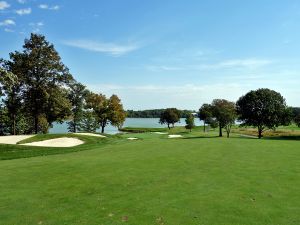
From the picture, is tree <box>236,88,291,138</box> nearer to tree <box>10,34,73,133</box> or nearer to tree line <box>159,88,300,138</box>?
tree line <box>159,88,300,138</box>

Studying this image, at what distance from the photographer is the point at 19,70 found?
165ft

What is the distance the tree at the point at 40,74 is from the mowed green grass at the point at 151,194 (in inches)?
1274

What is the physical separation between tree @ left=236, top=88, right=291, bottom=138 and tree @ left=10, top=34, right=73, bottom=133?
42937 millimetres

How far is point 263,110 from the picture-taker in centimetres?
7356

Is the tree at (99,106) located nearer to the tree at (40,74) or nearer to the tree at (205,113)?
the tree at (205,113)

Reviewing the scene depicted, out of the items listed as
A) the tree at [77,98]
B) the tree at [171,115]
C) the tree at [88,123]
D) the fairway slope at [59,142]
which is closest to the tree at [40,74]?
the fairway slope at [59,142]

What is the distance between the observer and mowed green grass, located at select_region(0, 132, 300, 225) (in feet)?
33.5

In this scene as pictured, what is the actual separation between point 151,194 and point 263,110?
65982mm

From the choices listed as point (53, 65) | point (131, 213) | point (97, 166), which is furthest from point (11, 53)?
point (131, 213)

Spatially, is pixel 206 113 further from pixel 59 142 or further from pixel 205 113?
pixel 59 142

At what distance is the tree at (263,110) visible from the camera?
72.8 meters

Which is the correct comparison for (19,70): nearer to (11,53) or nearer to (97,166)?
(11,53)

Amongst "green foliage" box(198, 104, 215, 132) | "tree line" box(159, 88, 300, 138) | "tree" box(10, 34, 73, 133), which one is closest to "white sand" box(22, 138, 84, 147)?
"tree" box(10, 34, 73, 133)

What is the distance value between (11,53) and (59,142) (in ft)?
65.4
